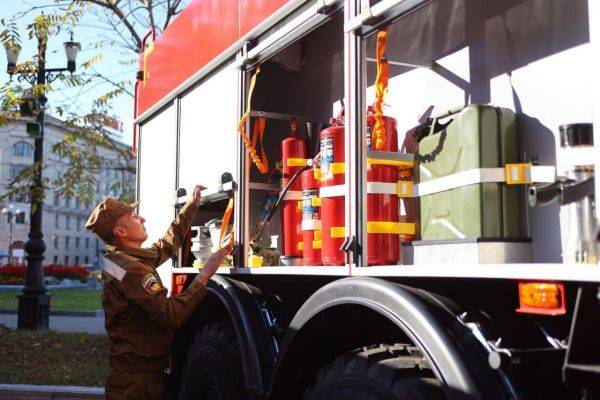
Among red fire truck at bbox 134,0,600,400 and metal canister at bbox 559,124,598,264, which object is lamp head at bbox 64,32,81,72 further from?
metal canister at bbox 559,124,598,264

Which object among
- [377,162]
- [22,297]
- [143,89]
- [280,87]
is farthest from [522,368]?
[22,297]

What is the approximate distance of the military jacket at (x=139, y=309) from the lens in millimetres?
4059

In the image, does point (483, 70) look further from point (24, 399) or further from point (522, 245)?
point (24, 399)

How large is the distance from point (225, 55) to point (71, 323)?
1444 centimetres

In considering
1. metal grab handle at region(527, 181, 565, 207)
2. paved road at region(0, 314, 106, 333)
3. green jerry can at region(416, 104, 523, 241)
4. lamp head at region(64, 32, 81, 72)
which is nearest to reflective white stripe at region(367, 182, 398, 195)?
green jerry can at region(416, 104, 523, 241)

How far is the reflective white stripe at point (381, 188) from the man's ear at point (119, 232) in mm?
2096

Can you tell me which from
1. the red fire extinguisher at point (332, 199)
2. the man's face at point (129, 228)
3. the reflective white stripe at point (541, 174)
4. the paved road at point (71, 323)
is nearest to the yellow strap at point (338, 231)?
the red fire extinguisher at point (332, 199)

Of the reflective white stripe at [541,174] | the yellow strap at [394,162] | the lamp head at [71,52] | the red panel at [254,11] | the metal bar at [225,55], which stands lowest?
the reflective white stripe at [541,174]

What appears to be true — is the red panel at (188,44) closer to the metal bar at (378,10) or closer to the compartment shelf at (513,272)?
the metal bar at (378,10)

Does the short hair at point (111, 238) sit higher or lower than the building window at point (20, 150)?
lower

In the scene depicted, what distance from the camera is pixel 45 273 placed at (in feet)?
125

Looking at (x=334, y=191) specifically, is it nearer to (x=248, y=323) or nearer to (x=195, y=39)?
(x=248, y=323)

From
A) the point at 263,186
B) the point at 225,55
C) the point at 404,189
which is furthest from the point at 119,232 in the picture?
the point at 404,189

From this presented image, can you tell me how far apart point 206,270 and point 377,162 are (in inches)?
58.7
